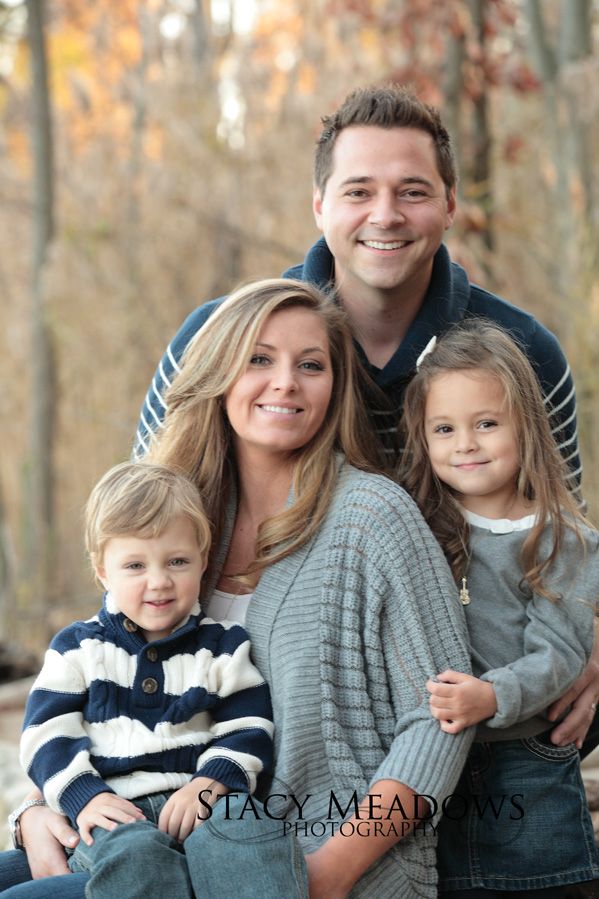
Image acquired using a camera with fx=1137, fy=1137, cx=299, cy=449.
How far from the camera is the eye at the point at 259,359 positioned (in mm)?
2414

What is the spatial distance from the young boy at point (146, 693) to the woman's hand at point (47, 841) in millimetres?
40

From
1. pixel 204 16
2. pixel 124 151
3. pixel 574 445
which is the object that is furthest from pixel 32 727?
pixel 204 16

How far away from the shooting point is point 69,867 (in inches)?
84.2

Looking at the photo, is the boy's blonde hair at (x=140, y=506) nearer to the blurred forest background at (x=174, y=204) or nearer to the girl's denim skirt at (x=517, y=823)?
the girl's denim skirt at (x=517, y=823)

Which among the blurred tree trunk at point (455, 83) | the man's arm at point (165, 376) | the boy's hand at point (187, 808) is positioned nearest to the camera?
the boy's hand at point (187, 808)

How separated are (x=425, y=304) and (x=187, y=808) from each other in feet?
4.66

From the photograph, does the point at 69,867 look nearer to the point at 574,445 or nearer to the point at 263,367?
the point at 263,367

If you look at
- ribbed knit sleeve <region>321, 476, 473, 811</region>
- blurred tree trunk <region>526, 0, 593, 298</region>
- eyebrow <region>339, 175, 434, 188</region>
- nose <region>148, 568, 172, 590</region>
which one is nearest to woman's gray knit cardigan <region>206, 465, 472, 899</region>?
ribbed knit sleeve <region>321, 476, 473, 811</region>

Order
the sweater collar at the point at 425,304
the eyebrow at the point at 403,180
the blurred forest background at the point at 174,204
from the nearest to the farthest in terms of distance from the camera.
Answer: the sweater collar at the point at 425,304 < the eyebrow at the point at 403,180 < the blurred forest background at the point at 174,204

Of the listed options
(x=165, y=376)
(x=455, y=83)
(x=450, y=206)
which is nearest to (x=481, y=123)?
(x=455, y=83)

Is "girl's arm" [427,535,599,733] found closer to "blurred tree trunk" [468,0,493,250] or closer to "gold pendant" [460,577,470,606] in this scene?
"gold pendant" [460,577,470,606]

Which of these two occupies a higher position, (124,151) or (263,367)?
(124,151)

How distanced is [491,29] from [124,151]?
2.45 m

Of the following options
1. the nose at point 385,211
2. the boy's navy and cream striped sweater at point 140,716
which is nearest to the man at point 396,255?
the nose at point 385,211
